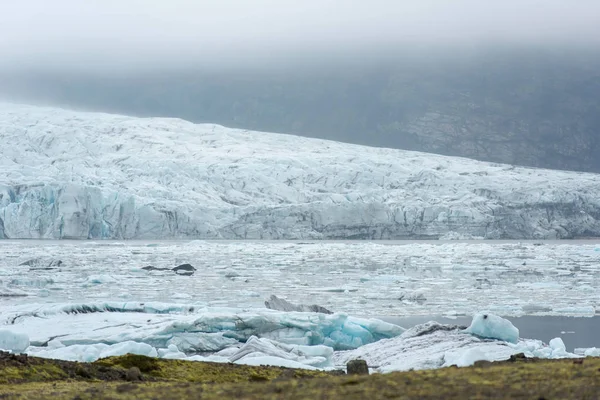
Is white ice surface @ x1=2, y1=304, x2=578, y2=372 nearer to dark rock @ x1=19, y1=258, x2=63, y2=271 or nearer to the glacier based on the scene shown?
dark rock @ x1=19, y1=258, x2=63, y2=271

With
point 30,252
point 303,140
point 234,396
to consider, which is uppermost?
point 303,140

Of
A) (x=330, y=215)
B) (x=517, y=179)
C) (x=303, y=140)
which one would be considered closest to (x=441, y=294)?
(x=330, y=215)

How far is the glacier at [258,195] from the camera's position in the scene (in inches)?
2303

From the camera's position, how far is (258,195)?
7081 cm

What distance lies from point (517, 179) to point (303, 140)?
33646mm

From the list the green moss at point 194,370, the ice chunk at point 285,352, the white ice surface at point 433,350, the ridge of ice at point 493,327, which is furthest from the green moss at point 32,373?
the ridge of ice at point 493,327

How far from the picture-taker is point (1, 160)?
239 ft

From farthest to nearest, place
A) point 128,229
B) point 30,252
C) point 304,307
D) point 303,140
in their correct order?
point 303,140
point 128,229
point 30,252
point 304,307

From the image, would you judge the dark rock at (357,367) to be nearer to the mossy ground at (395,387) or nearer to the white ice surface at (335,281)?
the mossy ground at (395,387)

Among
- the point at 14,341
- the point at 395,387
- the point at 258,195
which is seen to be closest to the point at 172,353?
the point at 14,341

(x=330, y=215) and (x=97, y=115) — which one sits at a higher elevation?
(x=97, y=115)

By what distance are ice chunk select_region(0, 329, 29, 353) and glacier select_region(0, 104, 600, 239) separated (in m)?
45.3

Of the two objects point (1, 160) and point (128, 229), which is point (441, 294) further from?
point (1, 160)

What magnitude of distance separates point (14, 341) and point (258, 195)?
5867 cm
